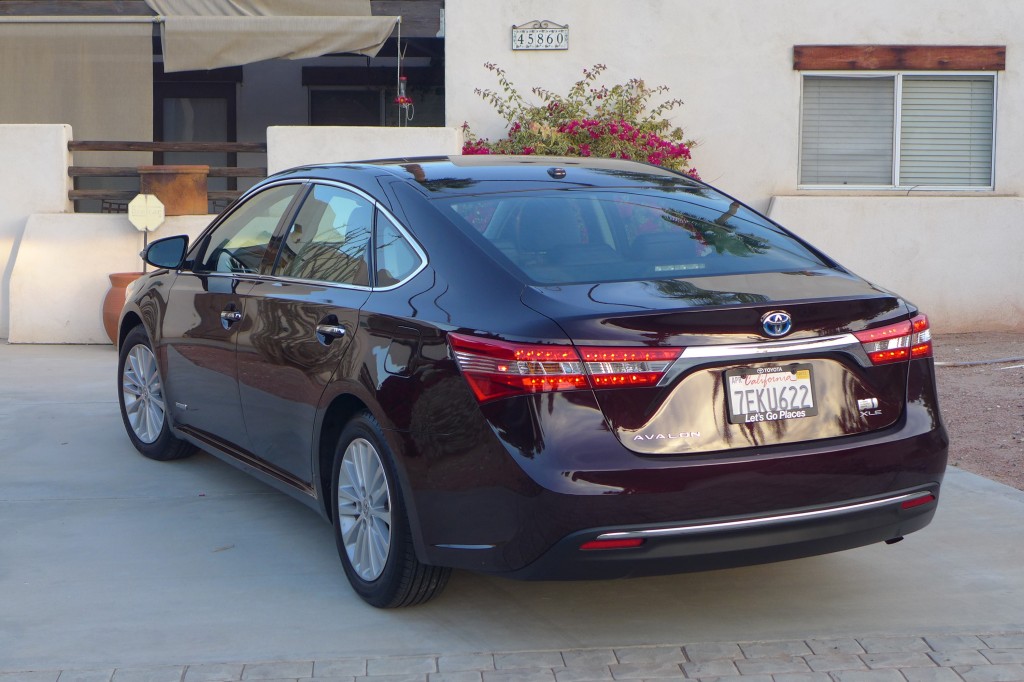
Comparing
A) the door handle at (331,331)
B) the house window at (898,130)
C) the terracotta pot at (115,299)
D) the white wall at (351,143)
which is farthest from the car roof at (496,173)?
the house window at (898,130)

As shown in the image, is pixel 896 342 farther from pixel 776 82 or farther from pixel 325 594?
pixel 776 82

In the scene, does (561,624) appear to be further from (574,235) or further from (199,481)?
(199,481)

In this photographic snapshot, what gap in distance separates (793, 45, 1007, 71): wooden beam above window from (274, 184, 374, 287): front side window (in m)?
7.80

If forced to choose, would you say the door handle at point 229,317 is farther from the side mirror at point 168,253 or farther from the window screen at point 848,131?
the window screen at point 848,131

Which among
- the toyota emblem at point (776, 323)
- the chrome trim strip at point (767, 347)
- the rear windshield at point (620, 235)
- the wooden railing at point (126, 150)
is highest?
the wooden railing at point (126, 150)

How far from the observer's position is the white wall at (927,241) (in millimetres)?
11641

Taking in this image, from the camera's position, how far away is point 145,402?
21.4 feet

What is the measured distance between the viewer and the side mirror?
600cm

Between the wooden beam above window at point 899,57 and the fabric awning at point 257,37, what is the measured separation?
392cm

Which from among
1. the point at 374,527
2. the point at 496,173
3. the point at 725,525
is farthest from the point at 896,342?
the point at 374,527

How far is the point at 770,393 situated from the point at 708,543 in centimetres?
48

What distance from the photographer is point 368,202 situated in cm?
457

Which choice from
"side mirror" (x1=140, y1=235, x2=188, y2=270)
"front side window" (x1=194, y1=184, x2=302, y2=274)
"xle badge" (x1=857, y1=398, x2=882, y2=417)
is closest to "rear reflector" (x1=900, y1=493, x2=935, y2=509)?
"xle badge" (x1=857, y1=398, x2=882, y2=417)

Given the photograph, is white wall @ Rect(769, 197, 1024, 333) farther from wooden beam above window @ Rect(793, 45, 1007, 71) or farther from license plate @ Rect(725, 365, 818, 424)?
license plate @ Rect(725, 365, 818, 424)
